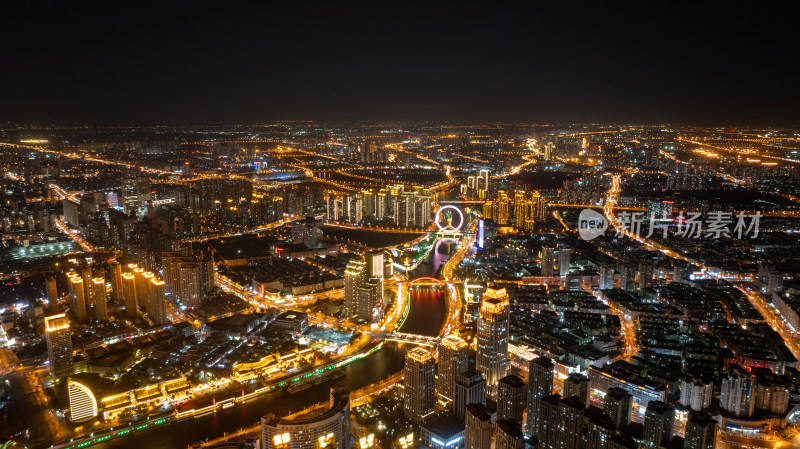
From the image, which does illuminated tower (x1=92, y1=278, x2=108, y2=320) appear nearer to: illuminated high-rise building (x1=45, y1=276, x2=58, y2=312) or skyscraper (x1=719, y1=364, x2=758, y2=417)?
illuminated high-rise building (x1=45, y1=276, x2=58, y2=312)

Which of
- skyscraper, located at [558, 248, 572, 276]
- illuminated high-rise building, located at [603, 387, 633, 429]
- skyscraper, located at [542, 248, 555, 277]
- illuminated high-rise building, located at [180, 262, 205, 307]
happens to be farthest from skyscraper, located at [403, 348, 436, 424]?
skyscraper, located at [558, 248, 572, 276]

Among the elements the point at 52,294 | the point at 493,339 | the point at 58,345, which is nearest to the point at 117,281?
the point at 52,294

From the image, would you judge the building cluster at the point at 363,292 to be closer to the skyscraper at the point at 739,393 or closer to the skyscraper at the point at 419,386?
the skyscraper at the point at 419,386

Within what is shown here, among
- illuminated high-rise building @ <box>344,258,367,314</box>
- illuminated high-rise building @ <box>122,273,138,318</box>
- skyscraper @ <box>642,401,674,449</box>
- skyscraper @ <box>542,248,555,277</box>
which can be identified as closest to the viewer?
skyscraper @ <box>642,401,674,449</box>

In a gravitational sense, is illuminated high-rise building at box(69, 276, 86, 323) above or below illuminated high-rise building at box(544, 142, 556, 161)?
below

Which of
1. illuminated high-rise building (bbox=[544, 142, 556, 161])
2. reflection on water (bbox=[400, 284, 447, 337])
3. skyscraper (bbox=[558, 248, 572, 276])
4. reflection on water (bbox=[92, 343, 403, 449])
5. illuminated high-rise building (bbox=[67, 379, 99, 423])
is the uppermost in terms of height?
illuminated high-rise building (bbox=[544, 142, 556, 161])

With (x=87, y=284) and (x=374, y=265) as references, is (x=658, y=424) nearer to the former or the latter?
(x=374, y=265)

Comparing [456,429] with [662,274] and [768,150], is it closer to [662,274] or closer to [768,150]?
[662,274]

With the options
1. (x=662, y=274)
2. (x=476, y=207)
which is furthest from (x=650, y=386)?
(x=476, y=207)
